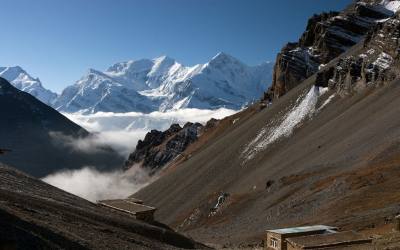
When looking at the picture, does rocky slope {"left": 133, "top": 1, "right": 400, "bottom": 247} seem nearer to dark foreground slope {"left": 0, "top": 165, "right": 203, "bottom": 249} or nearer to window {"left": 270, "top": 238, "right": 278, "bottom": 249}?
window {"left": 270, "top": 238, "right": 278, "bottom": 249}

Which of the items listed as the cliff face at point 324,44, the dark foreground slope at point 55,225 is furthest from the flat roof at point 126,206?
the cliff face at point 324,44

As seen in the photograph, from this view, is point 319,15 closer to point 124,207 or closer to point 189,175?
point 189,175

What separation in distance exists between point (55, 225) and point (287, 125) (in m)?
92.5

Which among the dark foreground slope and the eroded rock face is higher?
the eroded rock face

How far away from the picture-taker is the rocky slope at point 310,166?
58781 mm

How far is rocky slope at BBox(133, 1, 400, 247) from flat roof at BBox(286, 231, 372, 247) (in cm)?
864

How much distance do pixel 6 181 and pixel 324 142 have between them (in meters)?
62.6

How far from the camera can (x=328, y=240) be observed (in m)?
37.7

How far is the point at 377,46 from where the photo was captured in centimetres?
12681

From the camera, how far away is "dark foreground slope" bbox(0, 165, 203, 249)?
1073 inches

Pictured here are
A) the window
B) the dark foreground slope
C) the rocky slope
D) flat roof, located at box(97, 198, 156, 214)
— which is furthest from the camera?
the rocky slope

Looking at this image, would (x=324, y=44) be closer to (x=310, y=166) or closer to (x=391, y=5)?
(x=391, y=5)

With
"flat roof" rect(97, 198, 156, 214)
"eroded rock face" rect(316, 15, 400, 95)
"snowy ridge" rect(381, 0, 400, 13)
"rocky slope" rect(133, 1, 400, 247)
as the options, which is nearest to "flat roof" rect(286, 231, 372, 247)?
"rocky slope" rect(133, 1, 400, 247)

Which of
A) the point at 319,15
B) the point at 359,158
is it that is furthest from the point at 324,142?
the point at 319,15
